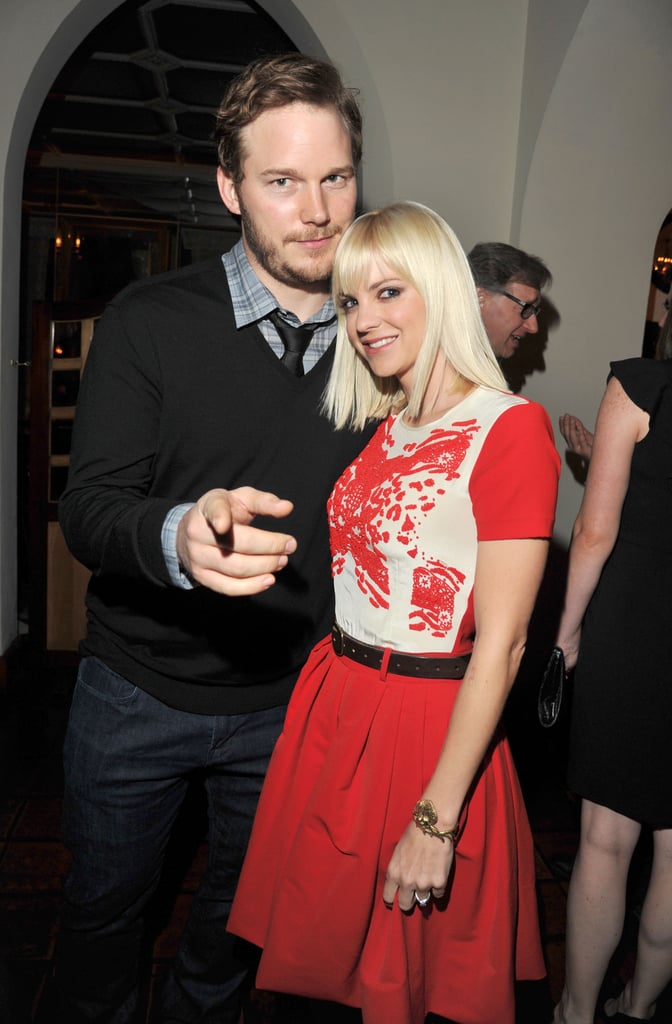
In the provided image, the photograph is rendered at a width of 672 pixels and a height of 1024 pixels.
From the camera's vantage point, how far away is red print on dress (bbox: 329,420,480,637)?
3.99 ft

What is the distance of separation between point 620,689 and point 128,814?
3.41 ft

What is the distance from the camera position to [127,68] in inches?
210

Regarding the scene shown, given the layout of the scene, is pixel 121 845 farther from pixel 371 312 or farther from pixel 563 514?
pixel 563 514

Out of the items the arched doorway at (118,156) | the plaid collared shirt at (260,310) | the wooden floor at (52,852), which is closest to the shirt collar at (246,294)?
the plaid collared shirt at (260,310)

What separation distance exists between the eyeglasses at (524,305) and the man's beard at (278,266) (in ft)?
4.80

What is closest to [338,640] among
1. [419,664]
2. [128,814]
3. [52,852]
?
[419,664]

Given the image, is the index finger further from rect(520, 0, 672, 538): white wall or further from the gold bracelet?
rect(520, 0, 672, 538): white wall

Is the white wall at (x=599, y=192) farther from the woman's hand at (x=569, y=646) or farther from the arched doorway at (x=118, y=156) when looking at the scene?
the woman's hand at (x=569, y=646)

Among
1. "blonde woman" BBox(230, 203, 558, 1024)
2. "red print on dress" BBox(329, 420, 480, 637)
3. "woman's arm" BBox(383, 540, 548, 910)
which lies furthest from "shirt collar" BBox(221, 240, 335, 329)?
"woman's arm" BBox(383, 540, 548, 910)

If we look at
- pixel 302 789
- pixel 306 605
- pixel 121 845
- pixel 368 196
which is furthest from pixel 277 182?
pixel 368 196

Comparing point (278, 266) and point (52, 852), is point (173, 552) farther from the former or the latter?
point (52, 852)

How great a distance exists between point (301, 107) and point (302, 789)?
45.6 inches

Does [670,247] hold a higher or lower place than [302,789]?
higher

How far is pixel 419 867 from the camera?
1143 millimetres
